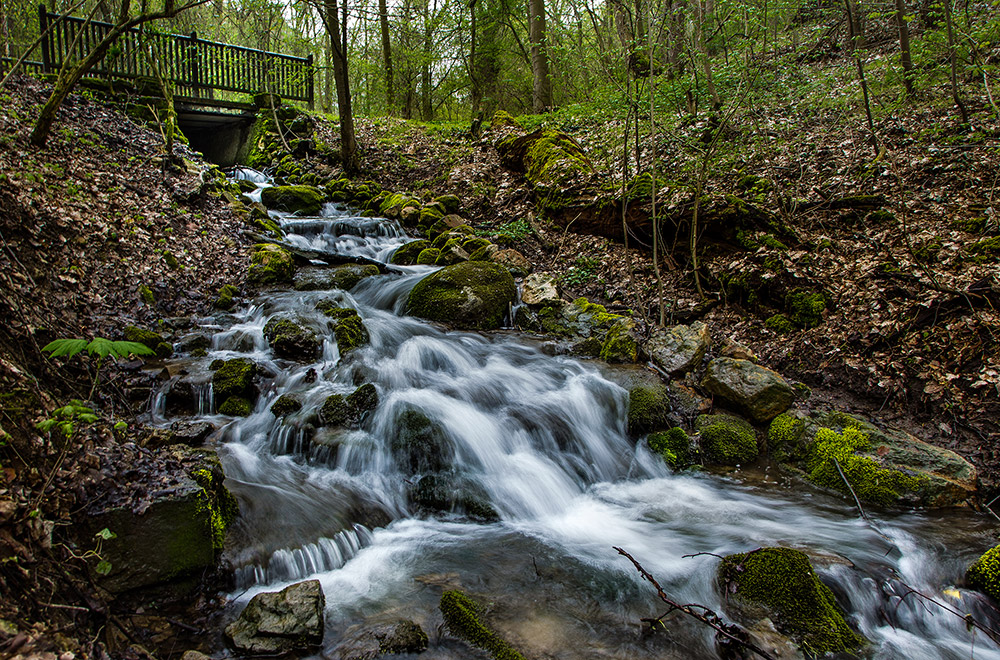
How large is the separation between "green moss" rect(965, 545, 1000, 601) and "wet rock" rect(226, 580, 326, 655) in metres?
4.46

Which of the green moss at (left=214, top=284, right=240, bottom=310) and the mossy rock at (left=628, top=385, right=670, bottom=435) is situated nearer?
the mossy rock at (left=628, top=385, right=670, bottom=435)

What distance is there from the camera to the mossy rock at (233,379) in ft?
18.0

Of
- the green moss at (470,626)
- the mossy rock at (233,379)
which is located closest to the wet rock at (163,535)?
the green moss at (470,626)

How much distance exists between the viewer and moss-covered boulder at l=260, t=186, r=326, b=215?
12633 millimetres

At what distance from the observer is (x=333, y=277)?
955 cm

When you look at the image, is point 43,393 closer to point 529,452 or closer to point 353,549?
point 353,549

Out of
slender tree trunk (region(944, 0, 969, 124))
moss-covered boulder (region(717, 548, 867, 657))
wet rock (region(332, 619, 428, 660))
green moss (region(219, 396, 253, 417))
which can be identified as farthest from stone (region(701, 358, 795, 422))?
slender tree trunk (region(944, 0, 969, 124))

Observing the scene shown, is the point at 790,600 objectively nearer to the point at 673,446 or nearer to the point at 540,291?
the point at 673,446

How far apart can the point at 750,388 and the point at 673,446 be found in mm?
1156

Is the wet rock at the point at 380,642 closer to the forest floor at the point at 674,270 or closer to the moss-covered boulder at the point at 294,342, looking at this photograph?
the forest floor at the point at 674,270

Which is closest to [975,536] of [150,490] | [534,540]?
[534,540]

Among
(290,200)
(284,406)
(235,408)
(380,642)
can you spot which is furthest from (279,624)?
(290,200)

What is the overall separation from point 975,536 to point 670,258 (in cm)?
521

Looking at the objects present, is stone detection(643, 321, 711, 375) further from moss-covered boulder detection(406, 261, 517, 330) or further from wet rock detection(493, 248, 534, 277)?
wet rock detection(493, 248, 534, 277)
